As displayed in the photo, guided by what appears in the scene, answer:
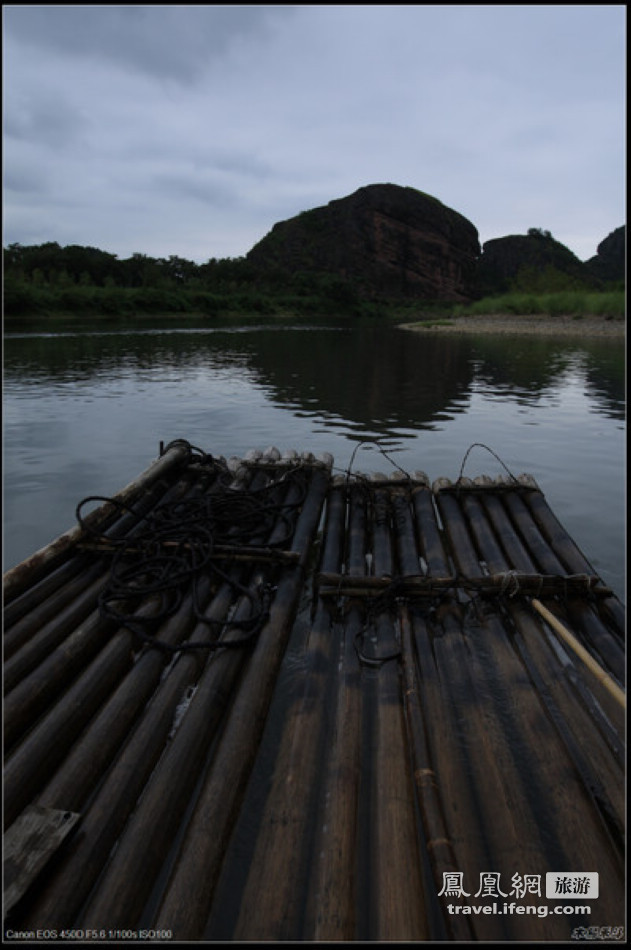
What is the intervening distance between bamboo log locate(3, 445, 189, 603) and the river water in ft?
4.85

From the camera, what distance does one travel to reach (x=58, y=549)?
5.12 meters

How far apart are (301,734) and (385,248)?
171 metres

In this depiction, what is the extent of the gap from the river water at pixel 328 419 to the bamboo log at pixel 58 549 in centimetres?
148

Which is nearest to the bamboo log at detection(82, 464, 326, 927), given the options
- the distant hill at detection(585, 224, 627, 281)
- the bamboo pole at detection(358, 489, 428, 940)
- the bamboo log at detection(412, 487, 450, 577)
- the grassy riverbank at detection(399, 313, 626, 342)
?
the bamboo pole at detection(358, 489, 428, 940)

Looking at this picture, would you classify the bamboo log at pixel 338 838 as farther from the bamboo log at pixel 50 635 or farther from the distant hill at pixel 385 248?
the distant hill at pixel 385 248

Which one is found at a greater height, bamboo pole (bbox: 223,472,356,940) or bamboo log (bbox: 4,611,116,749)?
bamboo log (bbox: 4,611,116,749)

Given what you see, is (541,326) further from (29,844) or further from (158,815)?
(29,844)

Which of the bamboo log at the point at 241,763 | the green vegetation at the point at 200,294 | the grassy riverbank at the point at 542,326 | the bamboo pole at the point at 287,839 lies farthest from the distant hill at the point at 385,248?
the bamboo pole at the point at 287,839

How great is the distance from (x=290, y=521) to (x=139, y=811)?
12.0ft

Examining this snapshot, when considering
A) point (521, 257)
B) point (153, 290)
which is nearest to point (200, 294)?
point (153, 290)

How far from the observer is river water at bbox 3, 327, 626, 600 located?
8.66 metres

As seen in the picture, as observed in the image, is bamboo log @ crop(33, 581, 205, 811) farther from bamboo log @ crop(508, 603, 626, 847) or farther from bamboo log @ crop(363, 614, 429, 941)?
bamboo log @ crop(508, 603, 626, 847)

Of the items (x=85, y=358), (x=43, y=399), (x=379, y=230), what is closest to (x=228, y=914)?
(x=43, y=399)

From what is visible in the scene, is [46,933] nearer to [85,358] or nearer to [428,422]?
[428,422]
